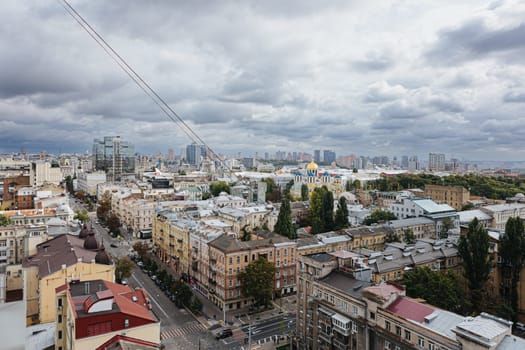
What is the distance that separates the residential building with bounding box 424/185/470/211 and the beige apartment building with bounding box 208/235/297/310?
48405mm

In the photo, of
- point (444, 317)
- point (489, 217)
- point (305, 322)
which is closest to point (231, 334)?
point (305, 322)

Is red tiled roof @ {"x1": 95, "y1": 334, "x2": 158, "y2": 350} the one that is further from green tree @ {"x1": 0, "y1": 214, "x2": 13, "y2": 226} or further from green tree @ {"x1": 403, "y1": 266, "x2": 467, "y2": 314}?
green tree @ {"x1": 0, "y1": 214, "x2": 13, "y2": 226}

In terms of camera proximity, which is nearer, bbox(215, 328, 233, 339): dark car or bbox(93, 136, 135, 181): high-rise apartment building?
bbox(215, 328, 233, 339): dark car

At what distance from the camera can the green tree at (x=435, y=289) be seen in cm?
2481

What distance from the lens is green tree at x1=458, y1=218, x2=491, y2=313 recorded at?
28.1 metres

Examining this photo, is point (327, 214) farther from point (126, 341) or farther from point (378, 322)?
point (126, 341)

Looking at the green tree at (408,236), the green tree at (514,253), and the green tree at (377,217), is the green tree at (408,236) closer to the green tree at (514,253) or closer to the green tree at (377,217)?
the green tree at (377,217)

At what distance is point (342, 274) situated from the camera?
24422 millimetres

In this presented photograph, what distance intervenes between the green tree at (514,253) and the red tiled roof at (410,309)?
15.1 metres

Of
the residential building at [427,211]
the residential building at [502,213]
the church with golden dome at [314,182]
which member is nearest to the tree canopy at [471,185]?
the church with golden dome at [314,182]

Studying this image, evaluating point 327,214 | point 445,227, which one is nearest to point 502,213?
point 445,227

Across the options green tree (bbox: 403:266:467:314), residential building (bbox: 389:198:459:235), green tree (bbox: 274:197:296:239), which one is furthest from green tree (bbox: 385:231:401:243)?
green tree (bbox: 403:266:467:314)

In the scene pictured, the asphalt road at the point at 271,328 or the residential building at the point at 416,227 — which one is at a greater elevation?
the residential building at the point at 416,227

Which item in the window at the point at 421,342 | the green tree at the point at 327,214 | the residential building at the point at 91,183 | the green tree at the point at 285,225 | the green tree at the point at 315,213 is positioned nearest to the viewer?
the window at the point at 421,342
